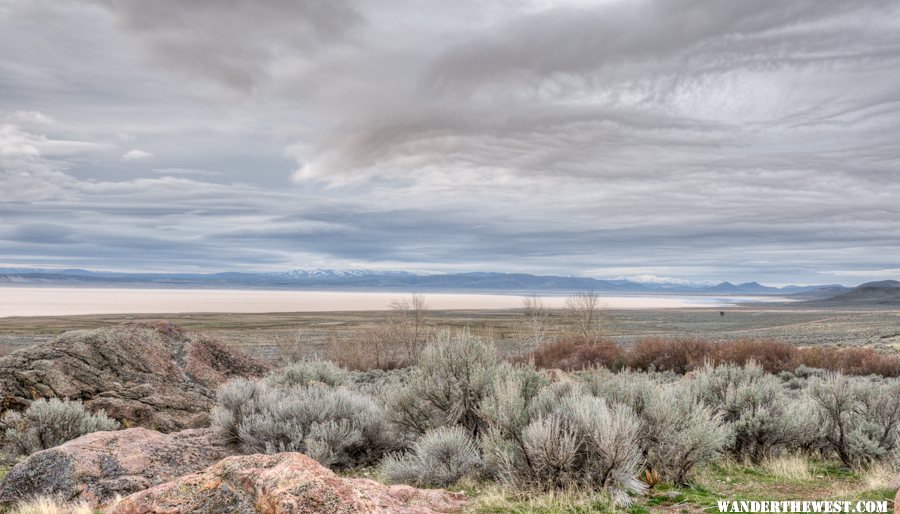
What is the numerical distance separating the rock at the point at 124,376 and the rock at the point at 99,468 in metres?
3.19

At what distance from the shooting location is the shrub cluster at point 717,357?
74.7 ft

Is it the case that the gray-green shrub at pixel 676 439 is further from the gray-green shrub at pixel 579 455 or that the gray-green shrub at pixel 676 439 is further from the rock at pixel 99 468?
the rock at pixel 99 468

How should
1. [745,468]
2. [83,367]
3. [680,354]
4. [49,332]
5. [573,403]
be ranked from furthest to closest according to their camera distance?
[49,332]
[680,354]
[83,367]
[745,468]
[573,403]

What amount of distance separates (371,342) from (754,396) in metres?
37.7

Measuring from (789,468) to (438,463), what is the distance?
5.13 metres

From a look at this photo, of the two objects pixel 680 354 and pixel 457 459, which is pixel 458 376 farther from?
pixel 680 354

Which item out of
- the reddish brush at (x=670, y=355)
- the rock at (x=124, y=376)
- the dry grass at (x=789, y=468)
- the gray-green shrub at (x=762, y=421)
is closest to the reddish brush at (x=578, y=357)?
the reddish brush at (x=670, y=355)

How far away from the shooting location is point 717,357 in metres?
25.5

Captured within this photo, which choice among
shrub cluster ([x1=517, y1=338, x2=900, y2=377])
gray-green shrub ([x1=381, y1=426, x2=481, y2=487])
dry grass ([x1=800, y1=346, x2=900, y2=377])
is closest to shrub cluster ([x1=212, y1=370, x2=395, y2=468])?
gray-green shrub ([x1=381, y1=426, x2=481, y2=487])

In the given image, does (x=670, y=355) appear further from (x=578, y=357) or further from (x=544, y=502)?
(x=544, y=502)

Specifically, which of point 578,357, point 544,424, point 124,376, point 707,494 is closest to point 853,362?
point 578,357

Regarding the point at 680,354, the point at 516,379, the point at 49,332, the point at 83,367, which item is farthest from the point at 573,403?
the point at 49,332

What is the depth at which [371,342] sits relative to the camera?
4600cm

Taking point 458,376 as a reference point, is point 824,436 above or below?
below
